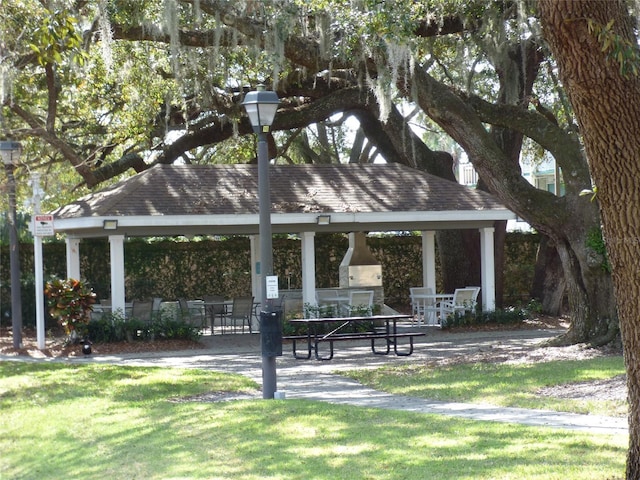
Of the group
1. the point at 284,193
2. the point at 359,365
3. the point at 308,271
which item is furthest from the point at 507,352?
the point at 284,193

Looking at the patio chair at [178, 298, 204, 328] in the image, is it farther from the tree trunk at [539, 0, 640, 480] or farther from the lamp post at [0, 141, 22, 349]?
the tree trunk at [539, 0, 640, 480]

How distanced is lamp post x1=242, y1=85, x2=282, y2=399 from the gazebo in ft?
27.9

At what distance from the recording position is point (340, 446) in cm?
834

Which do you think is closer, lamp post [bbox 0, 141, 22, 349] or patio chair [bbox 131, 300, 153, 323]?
lamp post [bbox 0, 141, 22, 349]

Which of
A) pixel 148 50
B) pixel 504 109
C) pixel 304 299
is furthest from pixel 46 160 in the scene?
pixel 504 109

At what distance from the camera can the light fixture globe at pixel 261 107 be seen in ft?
37.5

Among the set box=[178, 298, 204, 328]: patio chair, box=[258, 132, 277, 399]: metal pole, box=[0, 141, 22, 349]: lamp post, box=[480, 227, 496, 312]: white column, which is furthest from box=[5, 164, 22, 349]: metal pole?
box=[480, 227, 496, 312]: white column

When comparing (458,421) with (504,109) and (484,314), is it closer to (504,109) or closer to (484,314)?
(504,109)

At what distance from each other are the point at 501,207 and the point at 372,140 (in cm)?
505

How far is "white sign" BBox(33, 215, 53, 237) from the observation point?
17.9 metres

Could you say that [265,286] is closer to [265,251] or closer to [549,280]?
[265,251]

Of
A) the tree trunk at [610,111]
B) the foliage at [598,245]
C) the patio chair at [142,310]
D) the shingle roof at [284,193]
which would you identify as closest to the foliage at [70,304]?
the patio chair at [142,310]

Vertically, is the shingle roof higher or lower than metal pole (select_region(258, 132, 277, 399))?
higher

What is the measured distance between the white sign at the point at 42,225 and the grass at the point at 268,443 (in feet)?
20.3
